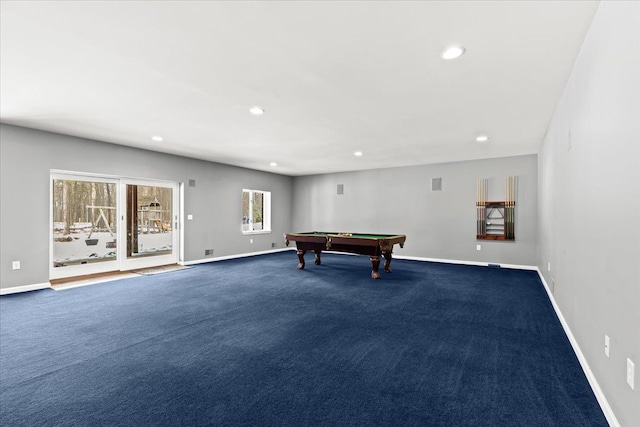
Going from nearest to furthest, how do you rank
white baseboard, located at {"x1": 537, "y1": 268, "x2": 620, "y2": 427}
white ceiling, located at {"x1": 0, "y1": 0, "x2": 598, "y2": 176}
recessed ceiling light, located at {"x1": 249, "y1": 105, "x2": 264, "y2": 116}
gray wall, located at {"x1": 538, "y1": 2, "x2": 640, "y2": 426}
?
1. gray wall, located at {"x1": 538, "y1": 2, "x2": 640, "y2": 426}
2. white baseboard, located at {"x1": 537, "y1": 268, "x2": 620, "y2": 427}
3. white ceiling, located at {"x1": 0, "y1": 0, "x2": 598, "y2": 176}
4. recessed ceiling light, located at {"x1": 249, "y1": 105, "x2": 264, "y2": 116}

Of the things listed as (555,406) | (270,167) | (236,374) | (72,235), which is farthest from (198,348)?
(270,167)

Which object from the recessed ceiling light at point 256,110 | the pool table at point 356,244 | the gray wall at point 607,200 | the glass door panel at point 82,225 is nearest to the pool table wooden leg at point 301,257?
the pool table at point 356,244

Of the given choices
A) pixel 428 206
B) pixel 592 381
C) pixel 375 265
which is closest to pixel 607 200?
pixel 592 381

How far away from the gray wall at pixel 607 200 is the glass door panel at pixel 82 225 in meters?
6.90

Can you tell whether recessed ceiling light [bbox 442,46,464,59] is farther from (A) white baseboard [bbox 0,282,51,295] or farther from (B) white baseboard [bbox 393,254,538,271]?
(A) white baseboard [bbox 0,282,51,295]

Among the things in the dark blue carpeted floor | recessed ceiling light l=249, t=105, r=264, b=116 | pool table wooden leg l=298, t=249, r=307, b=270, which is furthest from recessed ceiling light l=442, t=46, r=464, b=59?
pool table wooden leg l=298, t=249, r=307, b=270

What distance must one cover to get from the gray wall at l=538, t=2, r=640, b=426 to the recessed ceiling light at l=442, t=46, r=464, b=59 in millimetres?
823

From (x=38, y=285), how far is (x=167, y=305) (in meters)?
2.59

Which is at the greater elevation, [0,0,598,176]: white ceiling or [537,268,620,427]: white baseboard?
[0,0,598,176]: white ceiling

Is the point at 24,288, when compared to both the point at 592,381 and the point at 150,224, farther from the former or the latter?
the point at 592,381

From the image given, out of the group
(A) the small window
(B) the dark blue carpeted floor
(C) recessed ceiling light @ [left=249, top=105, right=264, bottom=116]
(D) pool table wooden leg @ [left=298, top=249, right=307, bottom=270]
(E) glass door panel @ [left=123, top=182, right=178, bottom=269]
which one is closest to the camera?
(B) the dark blue carpeted floor

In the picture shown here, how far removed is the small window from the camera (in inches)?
349

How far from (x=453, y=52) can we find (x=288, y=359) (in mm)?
2814

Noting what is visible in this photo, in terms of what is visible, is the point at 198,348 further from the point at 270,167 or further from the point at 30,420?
the point at 270,167
